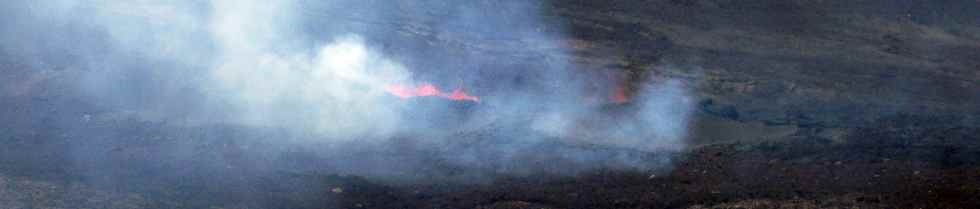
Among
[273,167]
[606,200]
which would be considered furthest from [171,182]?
[606,200]

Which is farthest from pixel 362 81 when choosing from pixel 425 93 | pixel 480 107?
pixel 480 107

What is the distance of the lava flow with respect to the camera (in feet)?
30.9

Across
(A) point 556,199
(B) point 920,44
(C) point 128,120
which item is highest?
(B) point 920,44

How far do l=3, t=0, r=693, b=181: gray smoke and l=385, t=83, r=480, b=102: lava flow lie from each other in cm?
14

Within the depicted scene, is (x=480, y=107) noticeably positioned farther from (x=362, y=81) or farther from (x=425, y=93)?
(x=362, y=81)

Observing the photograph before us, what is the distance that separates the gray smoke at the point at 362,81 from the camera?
8289 mm

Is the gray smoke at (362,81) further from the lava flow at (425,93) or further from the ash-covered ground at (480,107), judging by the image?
the lava flow at (425,93)

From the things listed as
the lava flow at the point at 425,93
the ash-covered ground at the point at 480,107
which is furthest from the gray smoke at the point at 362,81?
the lava flow at the point at 425,93

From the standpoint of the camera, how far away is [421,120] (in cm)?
885

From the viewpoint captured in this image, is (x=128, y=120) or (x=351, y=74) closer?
(x=128, y=120)

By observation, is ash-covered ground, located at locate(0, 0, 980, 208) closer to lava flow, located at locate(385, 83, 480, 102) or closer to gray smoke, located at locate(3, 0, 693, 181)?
gray smoke, located at locate(3, 0, 693, 181)

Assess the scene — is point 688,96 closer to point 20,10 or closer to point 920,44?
point 920,44

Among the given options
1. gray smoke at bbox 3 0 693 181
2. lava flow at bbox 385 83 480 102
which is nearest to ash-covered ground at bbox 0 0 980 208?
gray smoke at bbox 3 0 693 181

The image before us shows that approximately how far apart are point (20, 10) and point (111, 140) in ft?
14.3
